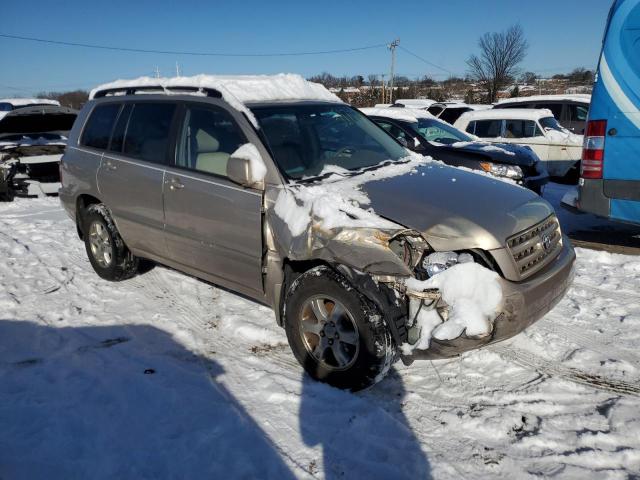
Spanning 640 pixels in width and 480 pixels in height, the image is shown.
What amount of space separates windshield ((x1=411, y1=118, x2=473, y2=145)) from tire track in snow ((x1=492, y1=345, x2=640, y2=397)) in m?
5.19

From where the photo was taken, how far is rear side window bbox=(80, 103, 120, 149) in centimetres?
485

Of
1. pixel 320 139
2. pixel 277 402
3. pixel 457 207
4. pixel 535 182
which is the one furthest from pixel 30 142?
pixel 535 182

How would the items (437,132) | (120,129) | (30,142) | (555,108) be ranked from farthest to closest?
(555,108), (30,142), (437,132), (120,129)

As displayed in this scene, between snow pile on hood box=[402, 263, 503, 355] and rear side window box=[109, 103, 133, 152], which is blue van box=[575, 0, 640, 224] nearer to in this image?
snow pile on hood box=[402, 263, 503, 355]

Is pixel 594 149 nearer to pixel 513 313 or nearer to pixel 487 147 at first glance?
pixel 487 147

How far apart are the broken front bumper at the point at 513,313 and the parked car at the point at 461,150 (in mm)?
4387

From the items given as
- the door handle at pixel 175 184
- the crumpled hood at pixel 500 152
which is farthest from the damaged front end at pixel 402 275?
the crumpled hood at pixel 500 152

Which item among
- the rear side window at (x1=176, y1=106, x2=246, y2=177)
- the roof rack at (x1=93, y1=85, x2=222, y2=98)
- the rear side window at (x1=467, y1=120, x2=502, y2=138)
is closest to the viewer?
the rear side window at (x1=176, y1=106, x2=246, y2=177)

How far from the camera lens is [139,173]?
432cm

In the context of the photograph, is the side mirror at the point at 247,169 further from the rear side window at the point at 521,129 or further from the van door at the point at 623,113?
the rear side window at the point at 521,129

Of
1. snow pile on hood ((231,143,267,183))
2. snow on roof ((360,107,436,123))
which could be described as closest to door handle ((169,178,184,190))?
snow pile on hood ((231,143,267,183))

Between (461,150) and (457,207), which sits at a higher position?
(461,150)

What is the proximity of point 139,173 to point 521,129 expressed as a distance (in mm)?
9434

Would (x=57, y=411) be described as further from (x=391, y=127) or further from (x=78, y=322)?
(x=391, y=127)
